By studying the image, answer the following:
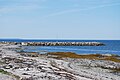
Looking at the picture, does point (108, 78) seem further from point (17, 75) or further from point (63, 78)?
point (17, 75)

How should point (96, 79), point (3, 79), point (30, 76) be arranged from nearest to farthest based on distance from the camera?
point (3, 79), point (30, 76), point (96, 79)

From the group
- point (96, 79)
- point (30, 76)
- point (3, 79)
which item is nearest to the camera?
point (3, 79)

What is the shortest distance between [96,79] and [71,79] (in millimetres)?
2667

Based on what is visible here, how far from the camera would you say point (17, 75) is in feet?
75.9

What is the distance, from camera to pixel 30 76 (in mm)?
22656

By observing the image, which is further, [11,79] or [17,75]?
[17,75]

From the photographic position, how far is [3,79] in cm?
2036

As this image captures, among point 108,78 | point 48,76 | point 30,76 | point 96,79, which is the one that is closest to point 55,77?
point 48,76

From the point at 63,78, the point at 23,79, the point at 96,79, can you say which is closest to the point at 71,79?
the point at 63,78

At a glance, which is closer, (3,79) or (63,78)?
(3,79)

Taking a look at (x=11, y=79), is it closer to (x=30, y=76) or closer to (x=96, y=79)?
(x=30, y=76)

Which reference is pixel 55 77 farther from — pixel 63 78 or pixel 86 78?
pixel 86 78

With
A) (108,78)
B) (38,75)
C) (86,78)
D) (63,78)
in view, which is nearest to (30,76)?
(38,75)

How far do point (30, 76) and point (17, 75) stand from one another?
1.28 meters
